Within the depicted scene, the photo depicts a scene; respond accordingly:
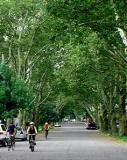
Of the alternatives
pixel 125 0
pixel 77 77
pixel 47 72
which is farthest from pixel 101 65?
pixel 125 0

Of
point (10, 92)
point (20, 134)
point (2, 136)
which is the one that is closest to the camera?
point (2, 136)

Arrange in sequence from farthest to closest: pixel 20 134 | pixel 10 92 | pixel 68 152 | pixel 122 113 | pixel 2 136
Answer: pixel 122 113 → pixel 10 92 → pixel 20 134 → pixel 2 136 → pixel 68 152

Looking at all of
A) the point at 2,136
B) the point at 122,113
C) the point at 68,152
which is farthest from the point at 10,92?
the point at 68,152

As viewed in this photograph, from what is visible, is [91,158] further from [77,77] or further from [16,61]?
[16,61]

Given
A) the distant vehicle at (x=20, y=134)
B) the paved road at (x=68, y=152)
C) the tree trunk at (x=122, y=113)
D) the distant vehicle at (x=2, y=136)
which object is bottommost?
the paved road at (x=68, y=152)

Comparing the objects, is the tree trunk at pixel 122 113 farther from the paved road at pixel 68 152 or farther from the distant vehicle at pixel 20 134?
the paved road at pixel 68 152

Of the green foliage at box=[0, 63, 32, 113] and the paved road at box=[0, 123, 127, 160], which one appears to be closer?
the paved road at box=[0, 123, 127, 160]

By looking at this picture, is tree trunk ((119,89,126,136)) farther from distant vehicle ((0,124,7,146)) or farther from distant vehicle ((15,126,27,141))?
distant vehicle ((0,124,7,146))

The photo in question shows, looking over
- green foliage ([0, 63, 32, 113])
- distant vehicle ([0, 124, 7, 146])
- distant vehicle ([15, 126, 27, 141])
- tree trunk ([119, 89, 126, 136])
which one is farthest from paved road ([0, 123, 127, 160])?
tree trunk ([119, 89, 126, 136])

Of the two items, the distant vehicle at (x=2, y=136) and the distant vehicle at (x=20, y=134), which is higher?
the distant vehicle at (x=20, y=134)

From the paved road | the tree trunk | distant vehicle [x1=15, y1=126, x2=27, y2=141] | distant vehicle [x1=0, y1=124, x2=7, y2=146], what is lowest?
the paved road

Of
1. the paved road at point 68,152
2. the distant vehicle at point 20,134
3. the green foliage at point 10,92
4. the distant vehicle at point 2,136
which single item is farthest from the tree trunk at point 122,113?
the distant vehicle at point 2,136

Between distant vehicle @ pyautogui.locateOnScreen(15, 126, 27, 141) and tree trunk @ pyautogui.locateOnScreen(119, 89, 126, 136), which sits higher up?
tree trunk @ pyautogui.locateOnScreen(119, 89, 126, 136)

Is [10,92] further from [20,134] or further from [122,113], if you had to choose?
[122,113]
